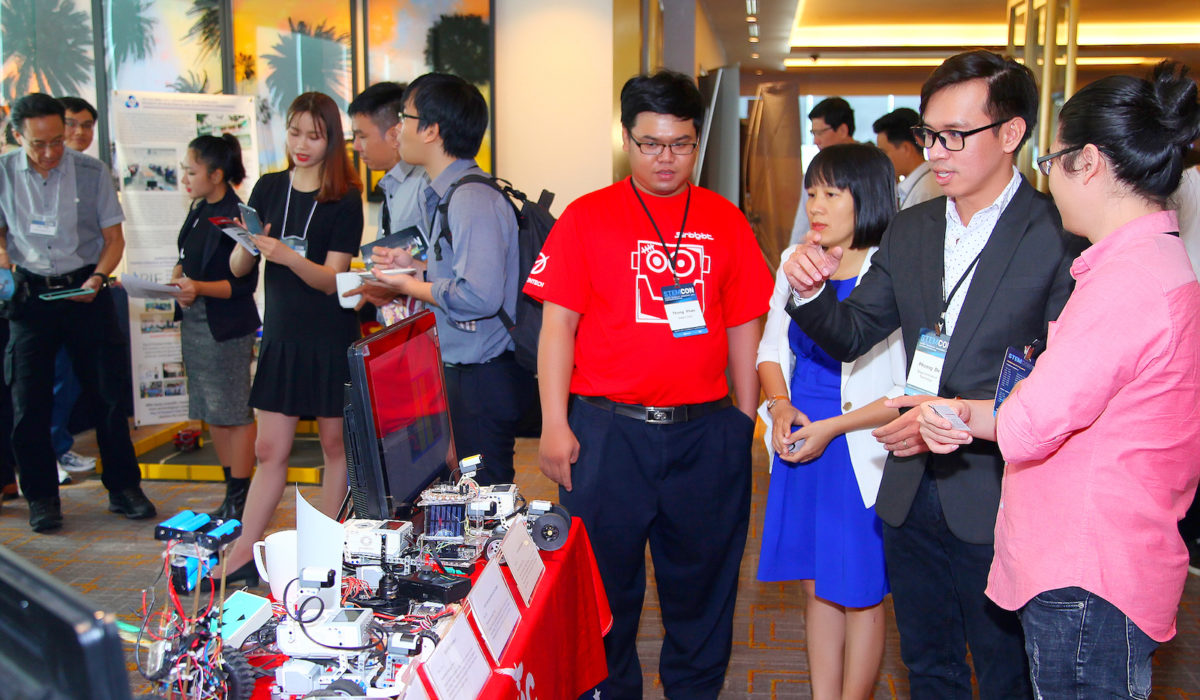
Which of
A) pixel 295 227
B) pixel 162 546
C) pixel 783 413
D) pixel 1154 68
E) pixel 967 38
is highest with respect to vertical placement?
pixel 967 38

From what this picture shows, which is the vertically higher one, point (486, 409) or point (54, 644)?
point (54, 644)

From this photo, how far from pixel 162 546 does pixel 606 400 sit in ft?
8.70

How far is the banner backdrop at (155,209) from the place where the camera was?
17.3 ft

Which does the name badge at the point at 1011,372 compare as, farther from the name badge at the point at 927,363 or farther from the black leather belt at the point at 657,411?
the black leather belt at the point at 657,411

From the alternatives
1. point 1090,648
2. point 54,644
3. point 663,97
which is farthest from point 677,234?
point 54,644

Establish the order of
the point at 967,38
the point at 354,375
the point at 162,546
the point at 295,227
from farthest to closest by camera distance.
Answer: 1. the point at 967,38
2. the point at 162,546
3. the point at 295,227
4. the point at 354,375

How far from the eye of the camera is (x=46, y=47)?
605 cm

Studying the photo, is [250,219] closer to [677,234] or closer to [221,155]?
[221,155]

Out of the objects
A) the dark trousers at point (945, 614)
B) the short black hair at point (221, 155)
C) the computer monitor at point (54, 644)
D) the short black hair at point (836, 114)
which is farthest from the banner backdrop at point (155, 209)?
the computer monitor at point (54, 644)

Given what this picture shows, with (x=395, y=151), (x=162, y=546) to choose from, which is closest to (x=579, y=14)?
(x=395, y=151)

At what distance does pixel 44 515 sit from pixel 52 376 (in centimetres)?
63

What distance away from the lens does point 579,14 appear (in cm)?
608

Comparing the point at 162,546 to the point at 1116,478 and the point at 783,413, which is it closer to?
the point at 783,413

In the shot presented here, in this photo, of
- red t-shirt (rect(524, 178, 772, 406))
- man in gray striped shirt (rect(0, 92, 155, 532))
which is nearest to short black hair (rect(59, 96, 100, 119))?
man in gray striped shirt (rect(0, 92, 155, 532))
